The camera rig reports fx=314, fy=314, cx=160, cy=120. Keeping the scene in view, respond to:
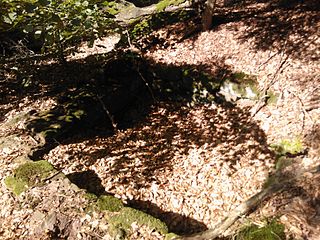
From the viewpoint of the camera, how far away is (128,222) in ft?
16.6

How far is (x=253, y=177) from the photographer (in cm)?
625

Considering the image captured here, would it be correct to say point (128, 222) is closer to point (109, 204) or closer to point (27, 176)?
point (109, 204)

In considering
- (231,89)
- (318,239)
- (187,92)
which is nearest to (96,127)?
(187,92)

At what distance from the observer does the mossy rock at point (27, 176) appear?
19.7 ft

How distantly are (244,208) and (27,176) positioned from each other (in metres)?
4.14

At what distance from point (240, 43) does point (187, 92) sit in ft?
7.18

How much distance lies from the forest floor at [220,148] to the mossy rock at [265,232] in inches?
6.6

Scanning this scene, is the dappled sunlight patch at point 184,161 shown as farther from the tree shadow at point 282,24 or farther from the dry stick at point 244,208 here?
the tree shadow at point 282,24

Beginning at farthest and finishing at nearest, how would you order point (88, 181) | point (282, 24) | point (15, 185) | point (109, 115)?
point (282, 24) < point (109, 115) < point (88, 181) < point (15, 185)

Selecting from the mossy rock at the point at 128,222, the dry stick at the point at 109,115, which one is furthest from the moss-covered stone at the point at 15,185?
the dry stick at the point at 109,115

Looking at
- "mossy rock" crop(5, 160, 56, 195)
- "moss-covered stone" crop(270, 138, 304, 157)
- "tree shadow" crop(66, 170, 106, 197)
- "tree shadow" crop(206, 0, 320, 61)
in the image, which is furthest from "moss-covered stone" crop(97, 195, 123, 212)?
"tree shadow" crop(206, 0, 320, 61)

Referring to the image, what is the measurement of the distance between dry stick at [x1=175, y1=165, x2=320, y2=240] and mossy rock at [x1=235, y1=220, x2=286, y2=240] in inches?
15.8

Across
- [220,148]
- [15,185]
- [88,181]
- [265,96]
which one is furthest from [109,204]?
[265,96]

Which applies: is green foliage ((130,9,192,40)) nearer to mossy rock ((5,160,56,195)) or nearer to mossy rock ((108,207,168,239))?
mossy rock ((5,160,56,195))
